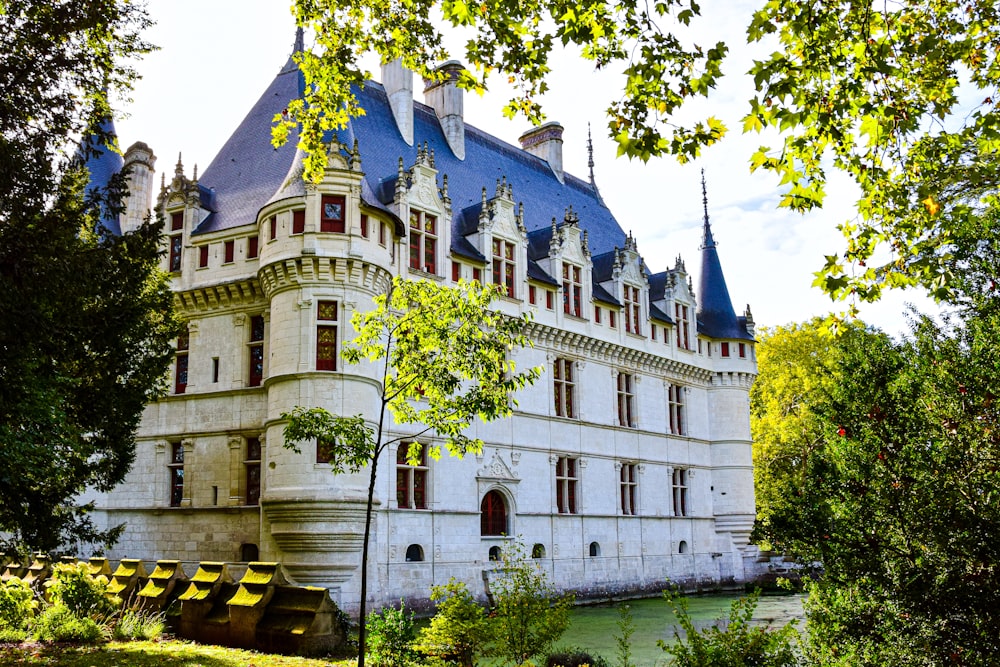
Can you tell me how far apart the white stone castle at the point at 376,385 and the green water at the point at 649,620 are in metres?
1.91

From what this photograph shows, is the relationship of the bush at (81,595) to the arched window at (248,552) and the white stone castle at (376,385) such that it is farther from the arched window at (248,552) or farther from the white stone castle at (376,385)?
the arched window at (248,552)

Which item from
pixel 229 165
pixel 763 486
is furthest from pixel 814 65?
pixel 763 486

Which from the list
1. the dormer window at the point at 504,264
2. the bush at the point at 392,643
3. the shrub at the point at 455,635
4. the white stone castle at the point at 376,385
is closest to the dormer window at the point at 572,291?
the white stone castle at the point at 376,385

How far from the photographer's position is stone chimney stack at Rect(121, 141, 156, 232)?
25734mm

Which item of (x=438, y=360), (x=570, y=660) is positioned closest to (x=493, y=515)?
(x=570, y=660)

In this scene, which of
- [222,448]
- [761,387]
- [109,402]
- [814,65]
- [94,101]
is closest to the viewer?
[814,65]

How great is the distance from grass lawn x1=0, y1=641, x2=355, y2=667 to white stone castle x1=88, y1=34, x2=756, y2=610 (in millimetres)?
5987

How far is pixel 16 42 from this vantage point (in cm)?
1033

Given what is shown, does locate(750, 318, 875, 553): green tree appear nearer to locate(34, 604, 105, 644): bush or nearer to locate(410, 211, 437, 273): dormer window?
locate(410, 211, 437, 273): dormer window

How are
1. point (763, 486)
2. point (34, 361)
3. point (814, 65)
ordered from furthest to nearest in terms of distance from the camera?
point (763, 486), point (34, 361), point (814, 65)

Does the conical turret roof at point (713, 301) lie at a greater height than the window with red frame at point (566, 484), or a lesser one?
greater

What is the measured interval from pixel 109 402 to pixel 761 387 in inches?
1430

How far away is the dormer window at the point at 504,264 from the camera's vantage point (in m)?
26.2

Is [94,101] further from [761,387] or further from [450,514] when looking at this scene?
[761,387]
